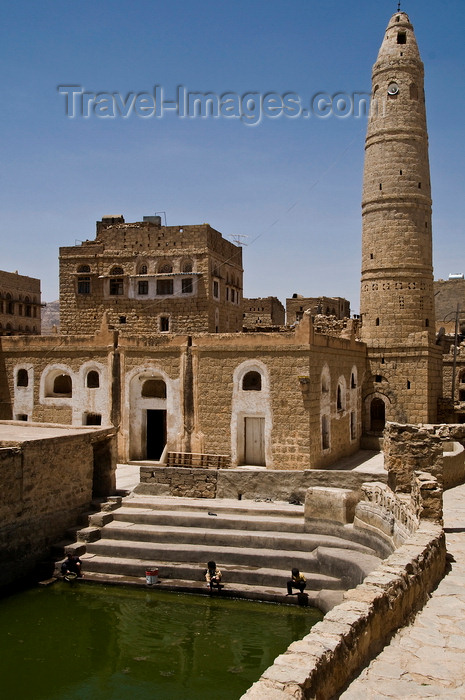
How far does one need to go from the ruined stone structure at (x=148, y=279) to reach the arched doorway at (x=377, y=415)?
6.99 metres

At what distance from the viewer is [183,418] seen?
21.3 m

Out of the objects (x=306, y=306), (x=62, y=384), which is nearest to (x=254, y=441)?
(x=62, y=384)

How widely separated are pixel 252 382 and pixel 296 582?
956 cm

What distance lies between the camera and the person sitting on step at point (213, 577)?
44.7 feet

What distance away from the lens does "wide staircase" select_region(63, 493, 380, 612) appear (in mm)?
13500

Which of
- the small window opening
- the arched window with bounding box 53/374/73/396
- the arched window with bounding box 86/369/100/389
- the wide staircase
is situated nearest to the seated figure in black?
the wide staircase

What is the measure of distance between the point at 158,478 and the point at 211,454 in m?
3.36

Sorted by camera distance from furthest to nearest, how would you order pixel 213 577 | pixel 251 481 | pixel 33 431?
pixel 33 431 → pixel 251 481 → pixel 213 577

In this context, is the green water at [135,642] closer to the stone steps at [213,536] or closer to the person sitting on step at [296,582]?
the person sitting on step at [296,582]

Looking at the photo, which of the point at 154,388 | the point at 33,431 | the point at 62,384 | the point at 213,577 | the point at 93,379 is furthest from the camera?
the point at 62,384

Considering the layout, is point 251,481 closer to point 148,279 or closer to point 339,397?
point 339,397

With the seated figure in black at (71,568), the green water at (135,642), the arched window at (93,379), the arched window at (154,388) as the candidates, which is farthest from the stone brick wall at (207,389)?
the green water at (135,642)

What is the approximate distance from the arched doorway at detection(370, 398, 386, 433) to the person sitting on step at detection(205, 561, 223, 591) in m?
13.8

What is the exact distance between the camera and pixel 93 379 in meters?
23.4
